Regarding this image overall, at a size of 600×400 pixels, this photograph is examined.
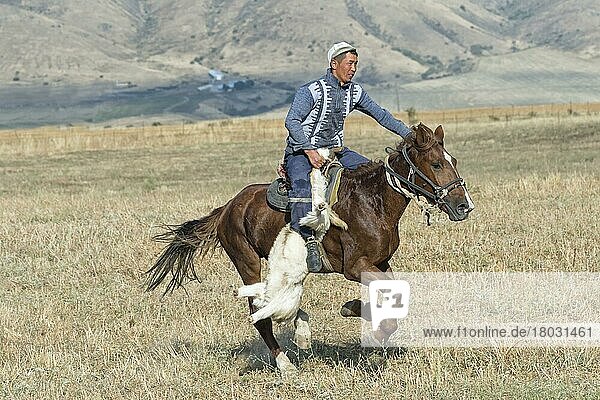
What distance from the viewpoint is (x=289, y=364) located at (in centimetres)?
864

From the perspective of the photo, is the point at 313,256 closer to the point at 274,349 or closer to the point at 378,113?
the point at 274,349

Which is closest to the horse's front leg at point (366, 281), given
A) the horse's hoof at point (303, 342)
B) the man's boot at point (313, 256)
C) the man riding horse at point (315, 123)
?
the man's boot at point (313, 256)

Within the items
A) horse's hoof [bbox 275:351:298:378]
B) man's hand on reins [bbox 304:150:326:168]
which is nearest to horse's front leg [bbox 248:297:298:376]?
horse's hoof [bbox 275:351:298:378]

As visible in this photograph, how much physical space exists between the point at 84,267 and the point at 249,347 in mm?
5231

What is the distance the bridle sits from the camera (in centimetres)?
793

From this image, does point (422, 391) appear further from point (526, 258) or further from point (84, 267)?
point (84, 267)

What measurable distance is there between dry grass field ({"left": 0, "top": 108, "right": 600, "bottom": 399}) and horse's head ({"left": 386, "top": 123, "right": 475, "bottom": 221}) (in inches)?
59.9

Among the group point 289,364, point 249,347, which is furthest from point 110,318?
point 289,364

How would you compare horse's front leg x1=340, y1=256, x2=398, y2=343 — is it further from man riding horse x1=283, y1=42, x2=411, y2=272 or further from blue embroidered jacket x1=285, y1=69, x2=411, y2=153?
blue embroidered jacket x1=285, y1=69, x2=411, y2=153

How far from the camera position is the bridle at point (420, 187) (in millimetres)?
7934

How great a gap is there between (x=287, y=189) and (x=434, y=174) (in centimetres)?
150

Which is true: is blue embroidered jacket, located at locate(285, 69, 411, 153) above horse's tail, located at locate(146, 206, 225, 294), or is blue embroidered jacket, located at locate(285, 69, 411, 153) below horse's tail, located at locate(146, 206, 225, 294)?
above

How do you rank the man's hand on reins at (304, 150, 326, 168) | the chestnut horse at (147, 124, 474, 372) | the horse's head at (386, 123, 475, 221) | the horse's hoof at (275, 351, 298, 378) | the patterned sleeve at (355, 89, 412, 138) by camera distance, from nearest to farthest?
the horse's head at (386, 123, 475, 221) → the chestnut horse at (147, 124, 474, 372) → the man's hand on reins at (304, 150, 326, 168) → the horse's hoof at (275, 351, 298, 378) → the patterned sleeve at (355, 89, 412, 138)

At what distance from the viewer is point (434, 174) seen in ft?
26.4
